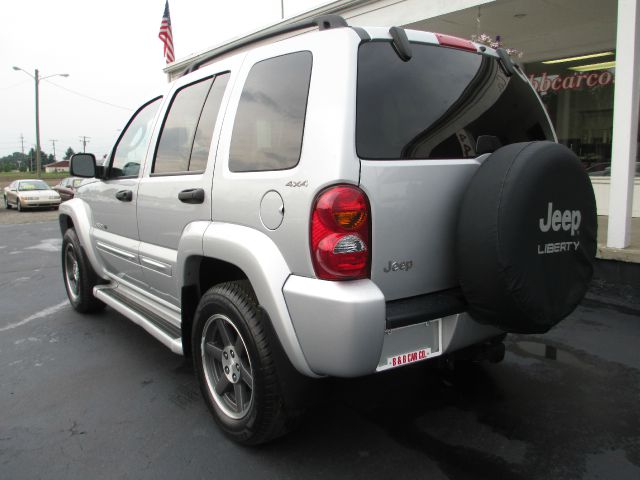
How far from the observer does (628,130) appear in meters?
5.43

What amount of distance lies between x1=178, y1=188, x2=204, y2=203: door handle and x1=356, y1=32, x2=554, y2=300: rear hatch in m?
1.09

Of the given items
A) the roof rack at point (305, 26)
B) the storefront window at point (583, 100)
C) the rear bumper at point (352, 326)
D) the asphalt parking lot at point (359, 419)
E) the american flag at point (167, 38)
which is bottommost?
the asphalt parking lot at point (359, 419)

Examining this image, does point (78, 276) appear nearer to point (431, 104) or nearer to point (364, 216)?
point (364, 216)

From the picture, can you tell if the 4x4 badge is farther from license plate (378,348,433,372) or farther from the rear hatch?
license plate (378,348,433,372)

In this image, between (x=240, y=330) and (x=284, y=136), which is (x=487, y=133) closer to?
(x=284, y=136)

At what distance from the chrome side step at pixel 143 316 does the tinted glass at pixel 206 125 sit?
1.06m

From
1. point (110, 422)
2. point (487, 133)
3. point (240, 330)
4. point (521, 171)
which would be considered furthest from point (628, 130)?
point (110, 422)

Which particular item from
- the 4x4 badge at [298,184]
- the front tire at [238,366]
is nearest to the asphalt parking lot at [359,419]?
the front tire at [238,366]

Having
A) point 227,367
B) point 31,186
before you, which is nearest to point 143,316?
point 227,367

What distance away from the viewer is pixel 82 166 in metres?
4.08

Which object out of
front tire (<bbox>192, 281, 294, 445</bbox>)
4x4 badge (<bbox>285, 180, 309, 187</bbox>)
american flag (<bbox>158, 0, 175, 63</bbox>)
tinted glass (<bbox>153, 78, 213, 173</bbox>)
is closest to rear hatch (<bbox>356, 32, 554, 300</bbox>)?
4x4 badge (<bbox>285, 180, 309, 187</bbox>)

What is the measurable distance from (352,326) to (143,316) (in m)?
2.17

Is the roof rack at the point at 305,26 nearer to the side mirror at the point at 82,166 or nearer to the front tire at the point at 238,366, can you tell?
the front tire at the point at 238,366

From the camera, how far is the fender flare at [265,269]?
2225mm
